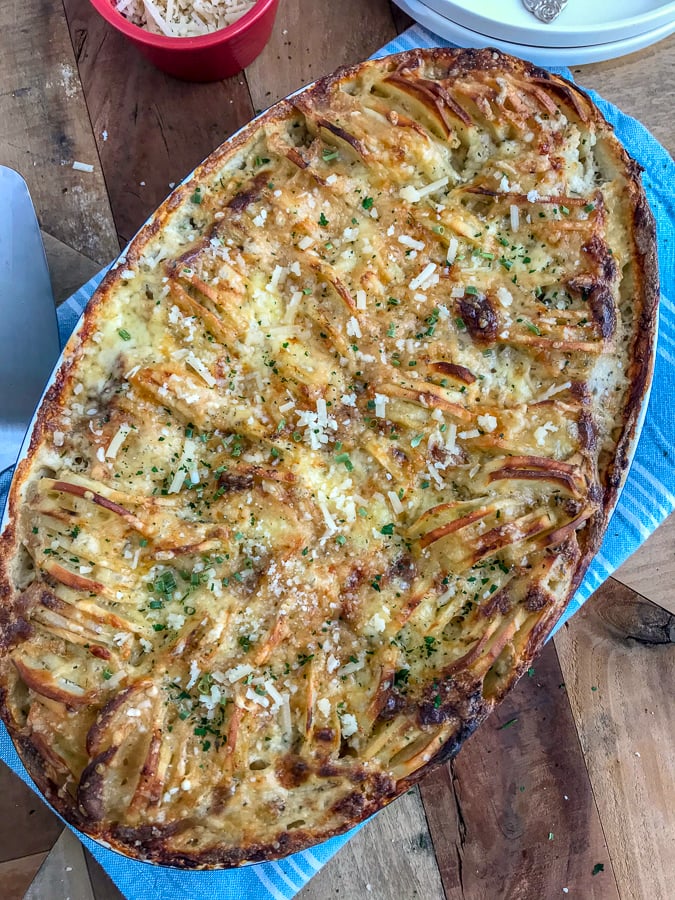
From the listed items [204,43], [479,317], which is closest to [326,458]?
[479,317]

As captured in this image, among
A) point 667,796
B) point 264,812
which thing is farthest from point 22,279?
point 667,796

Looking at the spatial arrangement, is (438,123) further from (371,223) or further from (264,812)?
(264,812)

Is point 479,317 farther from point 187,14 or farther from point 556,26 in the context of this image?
point 187,14

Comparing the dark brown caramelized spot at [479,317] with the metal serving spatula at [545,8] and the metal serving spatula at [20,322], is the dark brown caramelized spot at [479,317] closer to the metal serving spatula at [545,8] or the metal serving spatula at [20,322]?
the metal serving spatula at [545,8]

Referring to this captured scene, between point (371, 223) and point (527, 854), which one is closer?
point (371, 223)

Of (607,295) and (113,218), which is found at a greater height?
(113,218)

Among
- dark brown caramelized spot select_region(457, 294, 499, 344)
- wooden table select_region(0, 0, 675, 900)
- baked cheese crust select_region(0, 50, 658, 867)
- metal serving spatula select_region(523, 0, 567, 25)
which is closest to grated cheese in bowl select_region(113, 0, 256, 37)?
wooden table select_region(0, 0, 675, 900)

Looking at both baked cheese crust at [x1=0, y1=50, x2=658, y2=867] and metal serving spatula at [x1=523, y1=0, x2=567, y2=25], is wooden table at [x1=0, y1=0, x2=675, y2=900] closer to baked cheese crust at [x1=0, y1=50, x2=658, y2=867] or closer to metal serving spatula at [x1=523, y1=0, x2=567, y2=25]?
metal serving spatula at [x1=523, y1=0, x2=567, y2=25]
